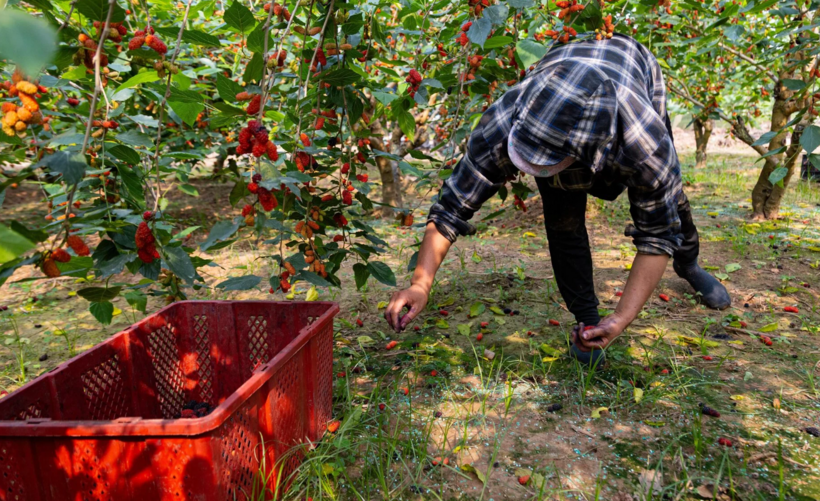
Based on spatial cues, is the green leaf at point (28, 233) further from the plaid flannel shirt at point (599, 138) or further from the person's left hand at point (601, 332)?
the person's left hand at point (601, 332)

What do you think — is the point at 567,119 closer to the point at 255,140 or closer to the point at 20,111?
the point at 255,140

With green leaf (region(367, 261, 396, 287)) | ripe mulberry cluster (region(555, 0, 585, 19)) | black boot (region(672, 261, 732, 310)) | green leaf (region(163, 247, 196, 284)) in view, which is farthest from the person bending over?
black boot (region(672, 261, 732, 310))

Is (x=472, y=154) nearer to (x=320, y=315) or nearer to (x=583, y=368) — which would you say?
(x=320, y=315)

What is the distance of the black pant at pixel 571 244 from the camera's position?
1.76 meters

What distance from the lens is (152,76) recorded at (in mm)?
1145

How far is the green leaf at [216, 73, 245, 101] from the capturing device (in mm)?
1188

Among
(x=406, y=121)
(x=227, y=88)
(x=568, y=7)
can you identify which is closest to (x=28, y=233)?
(x=227, y=88)

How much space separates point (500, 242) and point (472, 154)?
90.1 inches

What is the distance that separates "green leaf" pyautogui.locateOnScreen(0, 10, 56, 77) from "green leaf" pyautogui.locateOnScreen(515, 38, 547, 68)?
49.1 inches

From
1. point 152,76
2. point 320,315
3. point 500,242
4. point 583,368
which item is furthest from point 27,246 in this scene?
point 500,242

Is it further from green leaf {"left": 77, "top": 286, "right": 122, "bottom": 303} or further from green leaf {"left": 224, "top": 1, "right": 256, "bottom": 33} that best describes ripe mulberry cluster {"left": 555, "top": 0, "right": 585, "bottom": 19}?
green leaf {"left": 77, "top": 286, "right": 122, "bottom": 303}

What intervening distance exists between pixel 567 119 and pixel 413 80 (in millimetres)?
663

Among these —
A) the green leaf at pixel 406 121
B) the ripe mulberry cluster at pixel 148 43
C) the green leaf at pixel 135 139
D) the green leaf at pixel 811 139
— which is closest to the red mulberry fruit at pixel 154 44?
the ripe mulberry cluster at pixel 148 43

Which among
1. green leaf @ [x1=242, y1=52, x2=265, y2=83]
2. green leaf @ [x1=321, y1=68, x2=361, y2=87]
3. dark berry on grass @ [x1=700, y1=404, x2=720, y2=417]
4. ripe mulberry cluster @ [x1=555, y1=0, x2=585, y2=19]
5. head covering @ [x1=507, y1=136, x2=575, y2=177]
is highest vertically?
ripe mulberry cluster @ [x1=555, y1=0, x2=585, y2=19]
